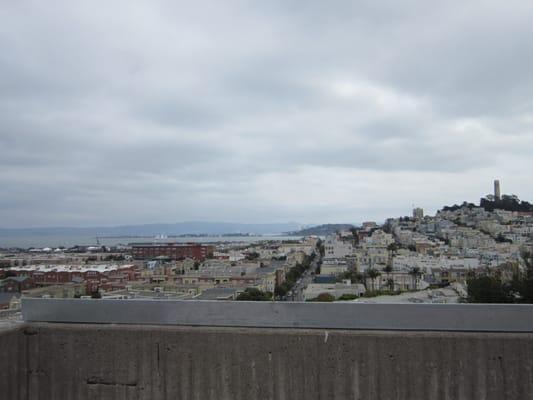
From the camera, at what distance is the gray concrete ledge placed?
2.77m

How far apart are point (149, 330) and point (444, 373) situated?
69.7 inches

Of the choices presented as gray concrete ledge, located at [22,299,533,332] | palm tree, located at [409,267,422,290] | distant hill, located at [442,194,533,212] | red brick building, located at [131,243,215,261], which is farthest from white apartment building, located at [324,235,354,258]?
gray concrete ledge, located at [22,299,533,332]

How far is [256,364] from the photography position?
116 inches

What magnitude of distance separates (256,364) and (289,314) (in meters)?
0.36

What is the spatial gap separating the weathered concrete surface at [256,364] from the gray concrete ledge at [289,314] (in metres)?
0.05

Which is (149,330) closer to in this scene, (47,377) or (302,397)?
(47,377)

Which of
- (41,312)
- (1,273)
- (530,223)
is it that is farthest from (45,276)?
(530,223)

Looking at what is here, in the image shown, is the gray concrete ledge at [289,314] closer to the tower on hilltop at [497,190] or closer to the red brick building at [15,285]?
the red brick building at [15,285]

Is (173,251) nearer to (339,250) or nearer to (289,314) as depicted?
(339,250)

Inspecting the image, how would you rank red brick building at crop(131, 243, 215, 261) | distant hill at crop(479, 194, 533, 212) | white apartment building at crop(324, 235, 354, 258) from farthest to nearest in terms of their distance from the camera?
distant hill at crop(479, 194, 533, 212), red brick building at crop(131, 243, 215, 261), white apartment building at crop(324, 235, 354, 258)

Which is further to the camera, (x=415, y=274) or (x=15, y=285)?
(x=415, y=274)

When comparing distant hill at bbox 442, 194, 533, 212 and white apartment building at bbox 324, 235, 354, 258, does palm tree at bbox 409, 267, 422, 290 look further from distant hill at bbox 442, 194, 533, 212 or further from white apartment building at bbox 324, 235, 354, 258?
distant hill at bbox 442, 194, 533, 212

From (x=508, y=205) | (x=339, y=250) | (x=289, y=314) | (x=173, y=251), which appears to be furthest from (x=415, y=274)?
(x=508, y=205)

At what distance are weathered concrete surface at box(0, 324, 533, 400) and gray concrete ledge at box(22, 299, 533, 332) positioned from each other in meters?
0.05
